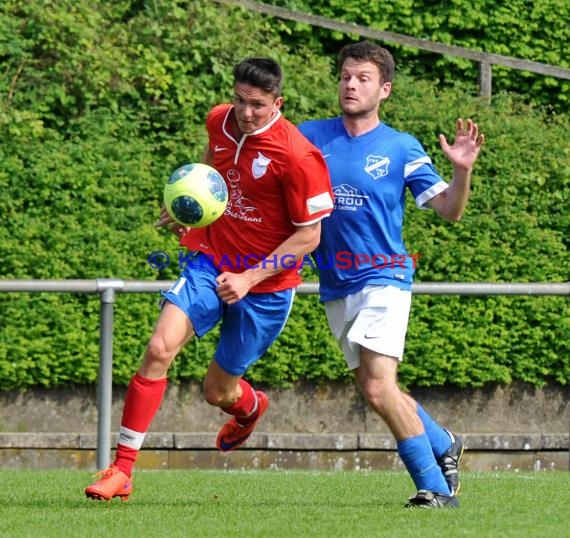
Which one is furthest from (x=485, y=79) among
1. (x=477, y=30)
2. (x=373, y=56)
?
(x=373, y=56)

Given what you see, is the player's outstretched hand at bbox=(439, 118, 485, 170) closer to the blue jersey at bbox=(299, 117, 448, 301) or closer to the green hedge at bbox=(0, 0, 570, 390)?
the blue jersey at bbox=(299, 117, 448, 301)

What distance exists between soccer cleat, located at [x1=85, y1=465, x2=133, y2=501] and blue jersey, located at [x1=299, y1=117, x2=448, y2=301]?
54.8 inches

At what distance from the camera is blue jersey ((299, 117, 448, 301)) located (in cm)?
681

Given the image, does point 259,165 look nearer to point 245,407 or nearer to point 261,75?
point 261,75

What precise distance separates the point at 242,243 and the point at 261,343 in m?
0.60

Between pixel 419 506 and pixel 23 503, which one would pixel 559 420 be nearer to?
pixel 419 506

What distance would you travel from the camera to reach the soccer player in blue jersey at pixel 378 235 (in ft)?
21.9

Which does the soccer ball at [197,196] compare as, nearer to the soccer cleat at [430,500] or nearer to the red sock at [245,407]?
the red sock at [245,407]

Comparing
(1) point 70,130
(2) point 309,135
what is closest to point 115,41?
(1) point 70,130

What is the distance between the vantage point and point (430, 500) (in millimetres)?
6625

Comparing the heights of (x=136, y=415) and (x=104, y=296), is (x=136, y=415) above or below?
below

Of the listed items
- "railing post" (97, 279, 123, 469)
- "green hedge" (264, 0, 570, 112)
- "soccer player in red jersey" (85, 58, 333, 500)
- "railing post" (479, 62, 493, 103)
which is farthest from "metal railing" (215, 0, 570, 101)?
"soccer player in red jersey" (85, 58, 333, 500)

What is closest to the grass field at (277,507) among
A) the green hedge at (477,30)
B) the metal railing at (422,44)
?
the metal railing at (422,44)

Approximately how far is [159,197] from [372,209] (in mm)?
4522
